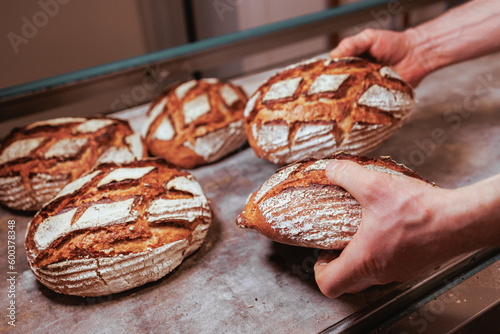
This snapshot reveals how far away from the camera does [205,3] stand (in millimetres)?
3043

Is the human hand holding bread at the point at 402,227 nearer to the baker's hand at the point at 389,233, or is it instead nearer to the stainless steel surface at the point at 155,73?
the baker's hand at the point at 389,233

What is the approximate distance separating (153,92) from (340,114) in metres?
1.31

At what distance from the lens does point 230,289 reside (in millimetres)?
1288

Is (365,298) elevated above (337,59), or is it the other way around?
(337,59)

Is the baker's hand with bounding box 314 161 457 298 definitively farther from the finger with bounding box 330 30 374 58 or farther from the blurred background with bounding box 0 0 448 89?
the blurred background with bounding box 0 0 448 89

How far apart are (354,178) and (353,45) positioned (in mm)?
1025

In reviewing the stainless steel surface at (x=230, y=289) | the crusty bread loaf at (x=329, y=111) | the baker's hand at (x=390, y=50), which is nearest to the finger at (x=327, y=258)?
the stainless steel surface at (x=230, y=289)

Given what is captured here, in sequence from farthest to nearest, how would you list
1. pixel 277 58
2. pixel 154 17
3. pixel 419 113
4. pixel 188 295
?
pixel 277 58, pixel 154 17, pixel 419 113, pixel 188 295

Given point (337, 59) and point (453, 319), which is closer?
point (453, 319)

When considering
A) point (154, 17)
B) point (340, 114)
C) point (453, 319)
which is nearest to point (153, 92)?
point (154, 17)

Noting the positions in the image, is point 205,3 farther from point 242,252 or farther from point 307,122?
point 242,252

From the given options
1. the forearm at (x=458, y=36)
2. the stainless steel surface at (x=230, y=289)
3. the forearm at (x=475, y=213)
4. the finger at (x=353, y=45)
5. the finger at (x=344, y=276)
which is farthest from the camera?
the forearm at (x=458, y=36)

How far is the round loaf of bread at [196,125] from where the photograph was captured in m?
1.86

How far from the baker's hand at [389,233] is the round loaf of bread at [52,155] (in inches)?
42.3
